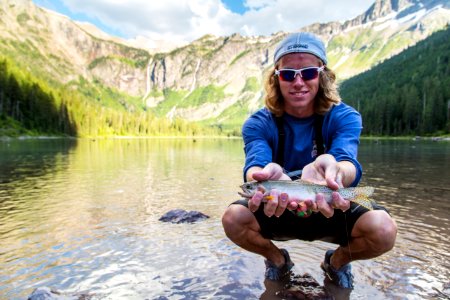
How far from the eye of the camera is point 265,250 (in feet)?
22.1

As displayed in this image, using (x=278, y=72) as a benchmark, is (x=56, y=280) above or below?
below

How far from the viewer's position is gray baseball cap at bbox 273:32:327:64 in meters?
5.84

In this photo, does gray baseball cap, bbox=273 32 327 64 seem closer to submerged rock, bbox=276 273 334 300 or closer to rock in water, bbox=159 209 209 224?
submerged rock, bbox=276 273 334 300

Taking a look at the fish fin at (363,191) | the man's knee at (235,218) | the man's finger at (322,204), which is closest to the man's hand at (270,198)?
the man's finger at (322,204)

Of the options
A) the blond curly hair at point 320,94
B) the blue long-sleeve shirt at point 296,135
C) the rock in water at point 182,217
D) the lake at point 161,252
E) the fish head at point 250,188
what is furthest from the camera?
the rock in water at point 182,217

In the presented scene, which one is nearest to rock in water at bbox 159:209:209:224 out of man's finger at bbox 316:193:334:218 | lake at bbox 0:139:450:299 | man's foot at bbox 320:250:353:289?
lake at bbox 0:139:450:299

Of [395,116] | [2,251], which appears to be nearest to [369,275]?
[2,251]

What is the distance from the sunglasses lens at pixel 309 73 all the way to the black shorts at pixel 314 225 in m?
2.22

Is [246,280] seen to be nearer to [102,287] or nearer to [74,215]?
[102,287]

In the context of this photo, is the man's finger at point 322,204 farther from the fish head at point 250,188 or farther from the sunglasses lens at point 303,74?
the sunglasses lens at point 303,74

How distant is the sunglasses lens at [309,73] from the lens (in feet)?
19.3

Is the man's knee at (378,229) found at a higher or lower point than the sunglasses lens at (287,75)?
lower

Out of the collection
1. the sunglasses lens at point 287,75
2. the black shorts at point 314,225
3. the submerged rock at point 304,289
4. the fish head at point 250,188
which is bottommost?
the submerged rock at point 304,289

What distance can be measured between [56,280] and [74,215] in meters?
6.63
